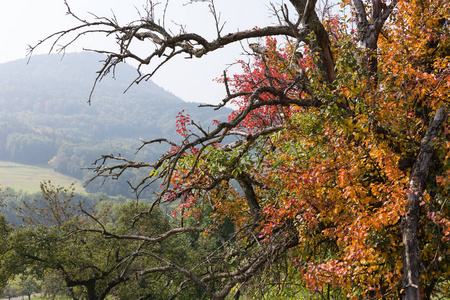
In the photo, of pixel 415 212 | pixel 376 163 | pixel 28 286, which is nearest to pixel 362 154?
pixel 376 163

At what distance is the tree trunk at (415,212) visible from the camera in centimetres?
445

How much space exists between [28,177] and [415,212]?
632 feet

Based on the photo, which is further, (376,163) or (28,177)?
(28,177)

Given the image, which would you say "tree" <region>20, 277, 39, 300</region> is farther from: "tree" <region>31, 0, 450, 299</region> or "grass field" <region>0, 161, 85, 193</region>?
"grass field" <region>0, 161, 85, 193</region>

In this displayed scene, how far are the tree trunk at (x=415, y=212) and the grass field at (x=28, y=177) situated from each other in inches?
6143

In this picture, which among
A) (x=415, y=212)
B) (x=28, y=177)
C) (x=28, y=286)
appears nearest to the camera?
(x=415, y=212)

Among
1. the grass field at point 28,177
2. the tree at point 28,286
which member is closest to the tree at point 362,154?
the tree at point 28,286

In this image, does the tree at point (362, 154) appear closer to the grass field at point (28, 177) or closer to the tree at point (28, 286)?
the tree at point (28, 286)

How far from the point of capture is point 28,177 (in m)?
170

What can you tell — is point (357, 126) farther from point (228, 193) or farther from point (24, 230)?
point (24, 230)

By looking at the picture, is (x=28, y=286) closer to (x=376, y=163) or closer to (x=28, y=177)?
(x=376, y=163)

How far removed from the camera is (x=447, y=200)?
15.6 feet

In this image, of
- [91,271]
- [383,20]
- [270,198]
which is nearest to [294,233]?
[270,198]

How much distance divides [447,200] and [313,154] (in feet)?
7.34
